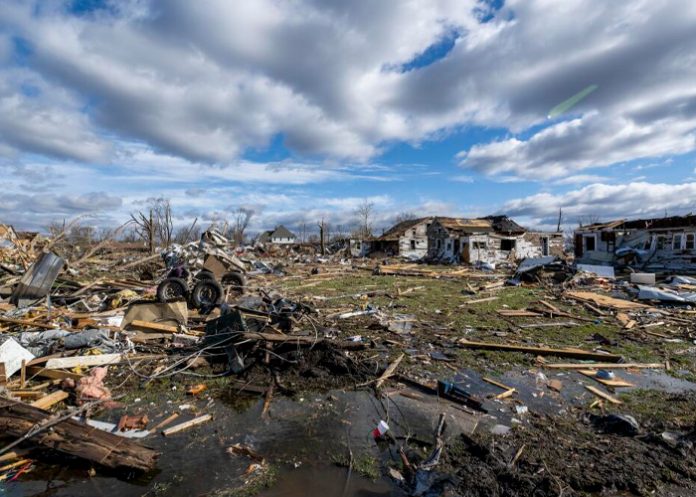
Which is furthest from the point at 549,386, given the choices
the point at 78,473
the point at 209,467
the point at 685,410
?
the point at 78,473

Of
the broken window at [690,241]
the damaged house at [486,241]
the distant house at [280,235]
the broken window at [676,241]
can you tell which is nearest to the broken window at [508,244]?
the damaged house at [486,241]

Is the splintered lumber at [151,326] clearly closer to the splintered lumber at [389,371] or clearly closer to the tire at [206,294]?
the tire at [206,294]

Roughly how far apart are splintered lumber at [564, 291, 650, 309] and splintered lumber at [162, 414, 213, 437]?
1322cm

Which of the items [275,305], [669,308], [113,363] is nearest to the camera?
[113,363]

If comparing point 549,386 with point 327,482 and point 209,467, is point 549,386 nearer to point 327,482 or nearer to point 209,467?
point 327,482

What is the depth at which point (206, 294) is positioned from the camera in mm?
11031

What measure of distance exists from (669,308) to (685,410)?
30.5 feet

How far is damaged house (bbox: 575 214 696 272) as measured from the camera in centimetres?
2253

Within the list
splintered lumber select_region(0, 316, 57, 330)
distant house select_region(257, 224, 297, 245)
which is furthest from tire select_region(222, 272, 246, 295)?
distant house select_region(257, 224, 297, 245)

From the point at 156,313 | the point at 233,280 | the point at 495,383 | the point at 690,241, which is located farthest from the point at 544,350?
the point at 690,241

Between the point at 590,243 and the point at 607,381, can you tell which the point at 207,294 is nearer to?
the point at 607,381

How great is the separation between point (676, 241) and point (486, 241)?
1333cm

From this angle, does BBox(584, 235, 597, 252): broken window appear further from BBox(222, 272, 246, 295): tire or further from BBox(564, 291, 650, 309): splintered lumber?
BBox(222, 272, 246, 295): tire

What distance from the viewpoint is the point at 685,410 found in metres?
5.02
